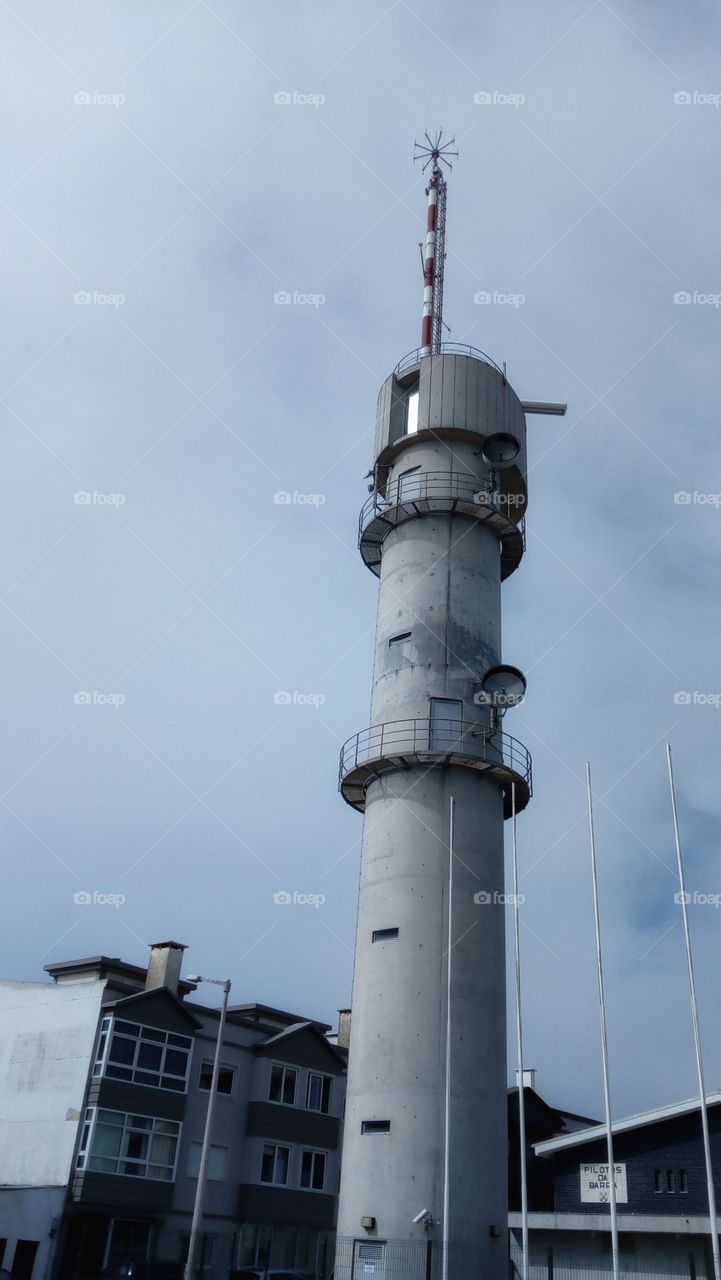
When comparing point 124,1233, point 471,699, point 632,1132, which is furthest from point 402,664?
point 124,1233

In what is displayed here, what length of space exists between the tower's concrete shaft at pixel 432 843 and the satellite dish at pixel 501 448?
491 millimetres

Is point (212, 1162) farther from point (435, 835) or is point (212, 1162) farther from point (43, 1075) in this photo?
point (435, 835)

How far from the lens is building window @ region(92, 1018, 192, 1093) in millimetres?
37938

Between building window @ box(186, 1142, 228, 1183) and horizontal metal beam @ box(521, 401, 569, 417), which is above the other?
horizontal metal beam @ box(521, 401, 569, 417)

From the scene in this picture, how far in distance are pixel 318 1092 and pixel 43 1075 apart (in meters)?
12.6

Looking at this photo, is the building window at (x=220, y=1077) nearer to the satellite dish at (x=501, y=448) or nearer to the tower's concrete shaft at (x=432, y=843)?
the tower's concrete shaft at (x=432, y=843)

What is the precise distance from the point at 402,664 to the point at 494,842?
6.28 meters

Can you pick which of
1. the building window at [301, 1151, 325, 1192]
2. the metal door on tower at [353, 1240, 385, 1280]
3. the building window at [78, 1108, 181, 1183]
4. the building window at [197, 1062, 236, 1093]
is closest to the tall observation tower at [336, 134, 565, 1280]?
the metal door on tower at [353, 1240, 385, 1280]

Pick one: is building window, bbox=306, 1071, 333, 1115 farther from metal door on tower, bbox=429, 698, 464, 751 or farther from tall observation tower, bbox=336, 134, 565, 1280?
metal door on tower, bbox=429, 698, 464, 751

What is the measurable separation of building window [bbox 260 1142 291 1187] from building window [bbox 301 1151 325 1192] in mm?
968

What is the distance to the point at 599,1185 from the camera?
36.3 m

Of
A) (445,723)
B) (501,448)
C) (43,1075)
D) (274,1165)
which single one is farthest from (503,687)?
(274,1165)

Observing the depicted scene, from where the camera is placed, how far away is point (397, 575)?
3578cm

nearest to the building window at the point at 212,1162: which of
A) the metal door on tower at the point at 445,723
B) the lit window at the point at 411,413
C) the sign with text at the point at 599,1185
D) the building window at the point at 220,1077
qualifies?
the building window at the point at 220,1077
